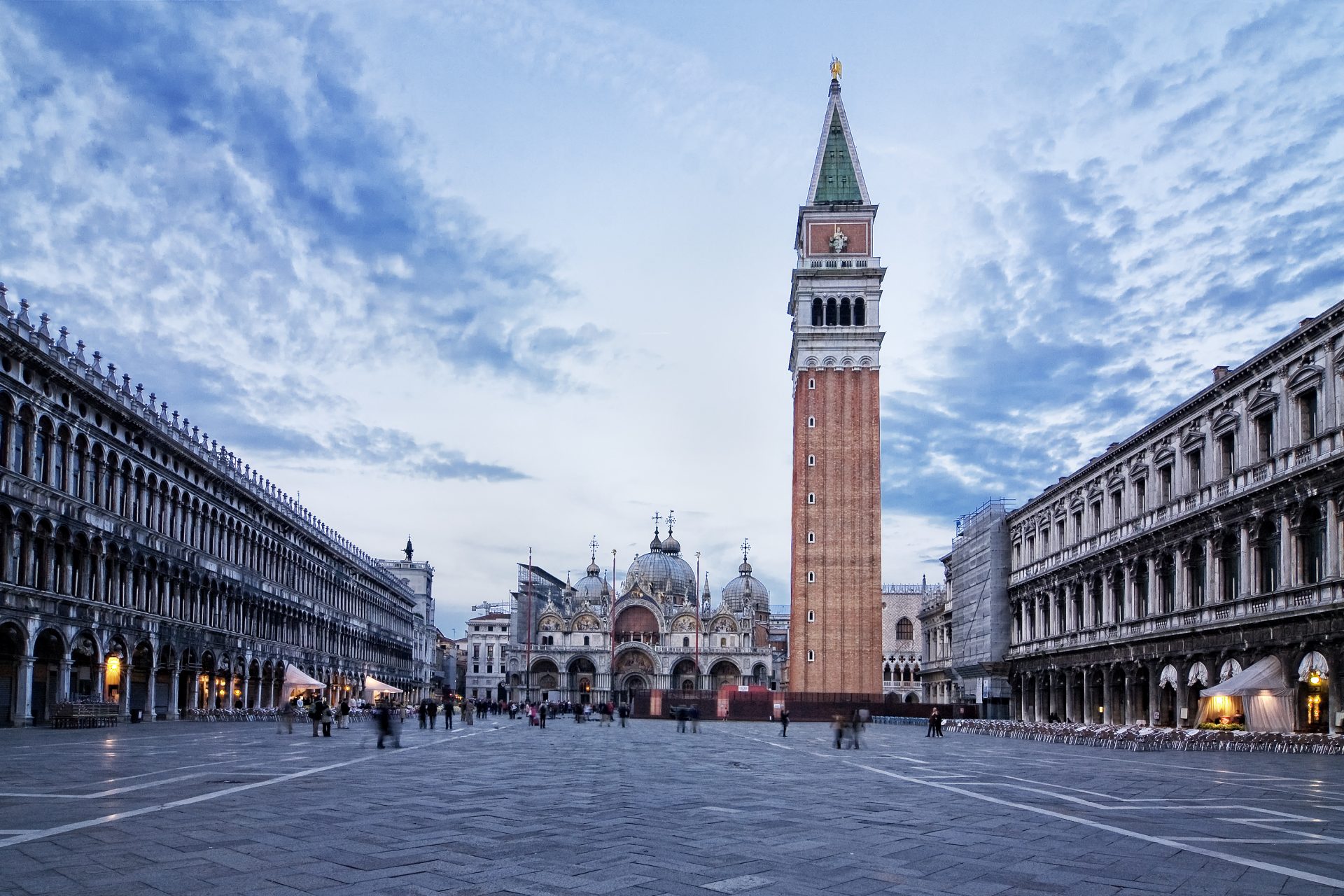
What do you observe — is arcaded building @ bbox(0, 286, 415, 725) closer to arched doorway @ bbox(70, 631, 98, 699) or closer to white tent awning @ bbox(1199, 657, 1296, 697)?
arched doorway @ bbox(70, 631, 98, 699)

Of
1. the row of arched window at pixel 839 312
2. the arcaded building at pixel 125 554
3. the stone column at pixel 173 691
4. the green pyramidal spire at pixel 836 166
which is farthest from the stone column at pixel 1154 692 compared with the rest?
the green pyramidal spire at pixel 836 166

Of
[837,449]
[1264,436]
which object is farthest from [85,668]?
[837,449]

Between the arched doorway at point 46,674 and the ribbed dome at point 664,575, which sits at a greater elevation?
the ribbed dome at point 664,575

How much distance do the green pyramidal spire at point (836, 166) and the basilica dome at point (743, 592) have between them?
49446 millimetres

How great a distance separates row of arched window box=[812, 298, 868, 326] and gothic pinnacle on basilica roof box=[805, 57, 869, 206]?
24.0 ft

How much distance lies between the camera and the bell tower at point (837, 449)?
7556 centimetres

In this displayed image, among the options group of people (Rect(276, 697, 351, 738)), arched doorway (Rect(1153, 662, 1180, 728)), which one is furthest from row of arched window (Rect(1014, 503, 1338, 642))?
group of people (Rect(276, 697, 351, 738))

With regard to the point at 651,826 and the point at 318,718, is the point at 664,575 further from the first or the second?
the point at 651,826

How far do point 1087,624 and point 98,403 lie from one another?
3868 cm

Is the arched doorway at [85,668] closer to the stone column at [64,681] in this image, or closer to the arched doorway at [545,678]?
the stone column at [64,681]

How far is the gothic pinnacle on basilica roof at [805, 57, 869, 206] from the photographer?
272 feet

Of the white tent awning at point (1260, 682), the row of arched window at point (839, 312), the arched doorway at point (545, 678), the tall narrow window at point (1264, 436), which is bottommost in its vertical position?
the arched doorway at point (545, 678)

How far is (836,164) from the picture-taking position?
3319 inches

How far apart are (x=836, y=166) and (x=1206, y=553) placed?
52805mm
